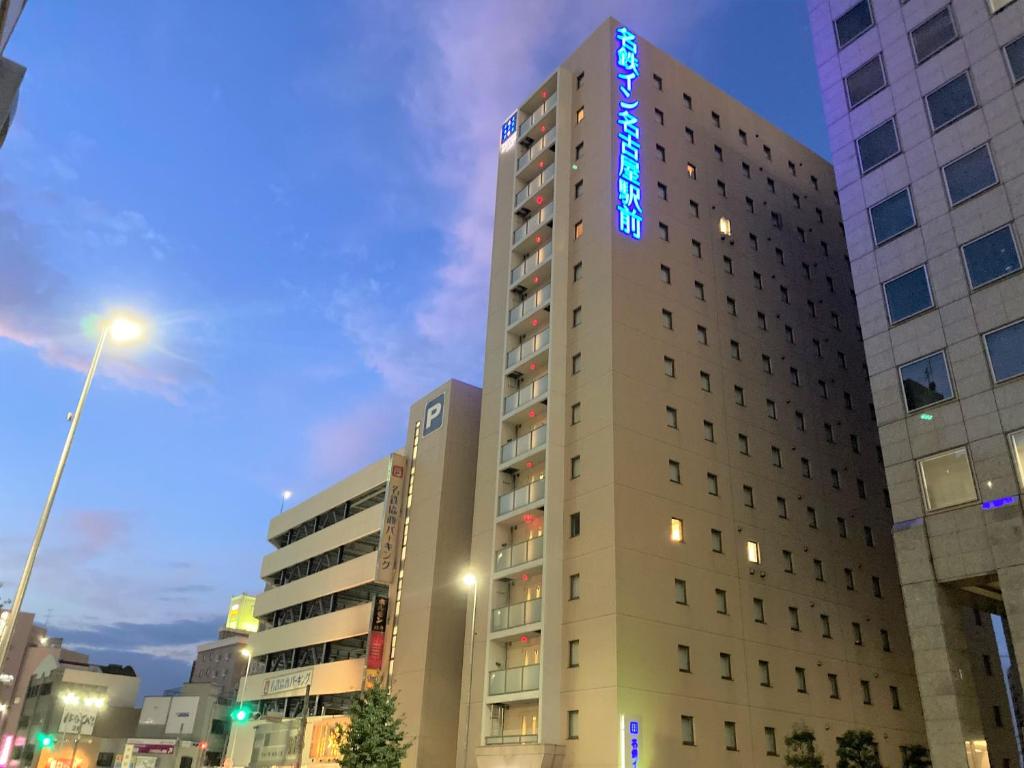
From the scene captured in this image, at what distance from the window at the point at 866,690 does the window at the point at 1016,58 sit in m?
30.3

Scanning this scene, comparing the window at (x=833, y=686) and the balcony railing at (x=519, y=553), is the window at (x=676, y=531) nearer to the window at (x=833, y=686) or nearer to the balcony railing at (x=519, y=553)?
the balcony railing at (x=519, y=553)

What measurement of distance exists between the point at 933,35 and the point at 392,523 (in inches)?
1688

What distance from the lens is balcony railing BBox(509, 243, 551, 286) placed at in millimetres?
50031

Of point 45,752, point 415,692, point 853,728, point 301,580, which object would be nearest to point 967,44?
point 853,728

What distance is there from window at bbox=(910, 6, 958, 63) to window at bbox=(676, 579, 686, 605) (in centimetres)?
A: 2623

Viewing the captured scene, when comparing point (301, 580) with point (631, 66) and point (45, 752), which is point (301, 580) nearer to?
point (631, 66)

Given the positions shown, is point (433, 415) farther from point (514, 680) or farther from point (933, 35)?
point (933, 35)

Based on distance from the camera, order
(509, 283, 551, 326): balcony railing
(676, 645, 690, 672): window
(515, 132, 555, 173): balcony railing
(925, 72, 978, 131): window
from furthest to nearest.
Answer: (515, 132, 555, 173): balcony railing → (509, 283, 551, 326): balcony railing → (676, 645, 690, 672): window → (925, 72, 978, 131): window

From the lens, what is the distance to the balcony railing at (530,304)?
48.1 m

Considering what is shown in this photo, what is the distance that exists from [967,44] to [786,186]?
22.6 m

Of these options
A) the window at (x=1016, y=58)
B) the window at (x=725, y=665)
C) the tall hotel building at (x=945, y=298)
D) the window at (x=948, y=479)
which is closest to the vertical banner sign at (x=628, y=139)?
the tall hotel building at (x=945, y=298)

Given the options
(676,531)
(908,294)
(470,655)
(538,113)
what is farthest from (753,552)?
(538,113)

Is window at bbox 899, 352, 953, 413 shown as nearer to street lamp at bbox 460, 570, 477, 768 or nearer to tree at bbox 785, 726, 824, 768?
tree at bbox 785, 726, 824, 768

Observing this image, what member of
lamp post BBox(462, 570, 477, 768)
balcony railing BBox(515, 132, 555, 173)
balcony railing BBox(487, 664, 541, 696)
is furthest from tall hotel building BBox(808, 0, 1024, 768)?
lamp post BBox(462, 570, 477, 768)
